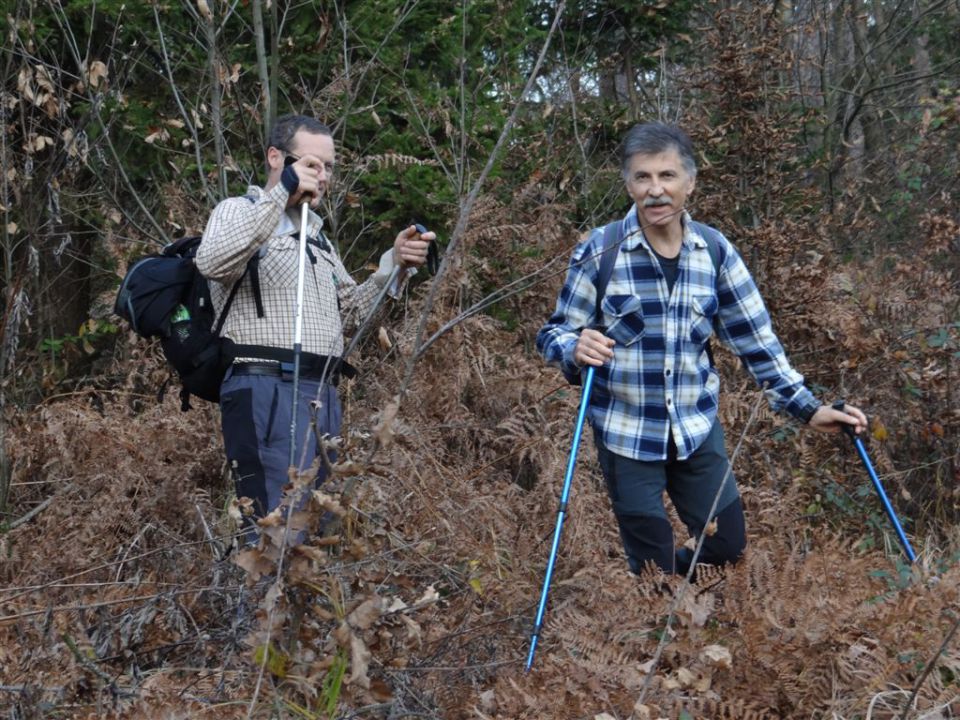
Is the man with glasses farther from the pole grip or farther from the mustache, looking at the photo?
the pole grip

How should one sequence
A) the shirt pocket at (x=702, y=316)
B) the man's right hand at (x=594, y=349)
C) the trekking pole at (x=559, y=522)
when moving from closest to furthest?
the trekking pole at (x=559, y=522) → the man's right hand at (x=594, y=349) → the shirt pocket at (x=702, y=316)

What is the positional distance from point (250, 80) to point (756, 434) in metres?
4.47

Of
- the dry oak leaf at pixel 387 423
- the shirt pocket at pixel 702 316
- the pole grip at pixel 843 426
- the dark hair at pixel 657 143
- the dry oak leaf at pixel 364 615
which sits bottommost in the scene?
the dry oak leaf at pixel 364 615

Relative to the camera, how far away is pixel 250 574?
3197 mm

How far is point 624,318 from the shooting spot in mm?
4406

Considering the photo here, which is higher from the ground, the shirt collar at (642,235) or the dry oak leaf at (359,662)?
the shirt collar at (642,235)

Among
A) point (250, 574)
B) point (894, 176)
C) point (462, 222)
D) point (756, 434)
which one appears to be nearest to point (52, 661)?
point (250, 574)

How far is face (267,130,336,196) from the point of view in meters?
4.60

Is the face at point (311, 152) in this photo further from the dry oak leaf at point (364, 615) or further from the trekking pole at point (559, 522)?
the dry oak leaf at point (364, 615)

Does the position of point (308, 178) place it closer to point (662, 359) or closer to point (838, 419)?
point (662, 359)

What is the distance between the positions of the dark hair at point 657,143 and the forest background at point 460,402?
0.90 metres

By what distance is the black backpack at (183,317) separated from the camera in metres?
4.54

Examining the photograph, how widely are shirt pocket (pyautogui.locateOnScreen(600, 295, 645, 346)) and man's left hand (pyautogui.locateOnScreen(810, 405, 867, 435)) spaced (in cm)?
76

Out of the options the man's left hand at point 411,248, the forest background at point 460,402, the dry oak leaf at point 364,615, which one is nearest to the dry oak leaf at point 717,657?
the forest background at point 460,402
